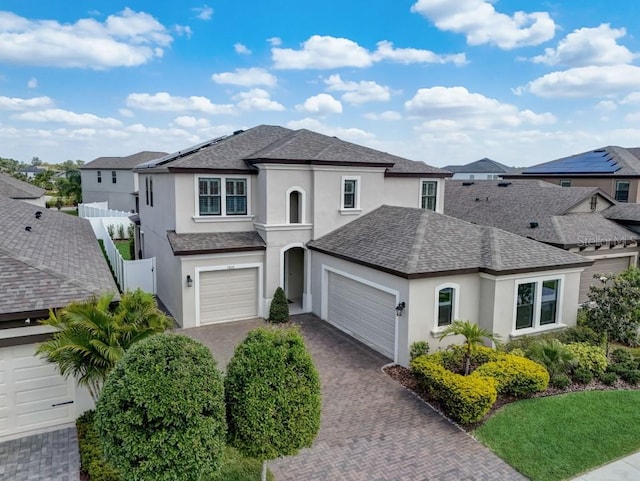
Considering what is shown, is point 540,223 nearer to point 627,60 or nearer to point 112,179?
point 627,60

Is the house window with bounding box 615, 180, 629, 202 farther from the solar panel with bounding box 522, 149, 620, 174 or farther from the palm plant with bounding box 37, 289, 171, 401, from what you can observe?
the palm plant with bounding box 37, 289, 171, 401

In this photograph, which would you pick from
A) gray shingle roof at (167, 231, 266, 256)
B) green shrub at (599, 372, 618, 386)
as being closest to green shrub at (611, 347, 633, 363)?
green shrub at (599, 372, 618, 386)

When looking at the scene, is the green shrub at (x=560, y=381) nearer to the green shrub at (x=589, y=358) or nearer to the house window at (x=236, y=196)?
the green shrub at (x=589, y=358)

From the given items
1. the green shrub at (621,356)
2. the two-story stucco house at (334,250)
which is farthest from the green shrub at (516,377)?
the green shrub at (621,356)

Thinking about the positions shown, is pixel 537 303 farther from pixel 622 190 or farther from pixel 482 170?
pixel 482 170

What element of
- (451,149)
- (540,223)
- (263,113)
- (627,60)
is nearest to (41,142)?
(263,113)

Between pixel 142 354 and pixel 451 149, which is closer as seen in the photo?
pixel 142 354

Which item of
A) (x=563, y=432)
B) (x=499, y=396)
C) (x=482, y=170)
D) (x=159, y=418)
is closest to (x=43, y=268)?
(x=159, y=418)
